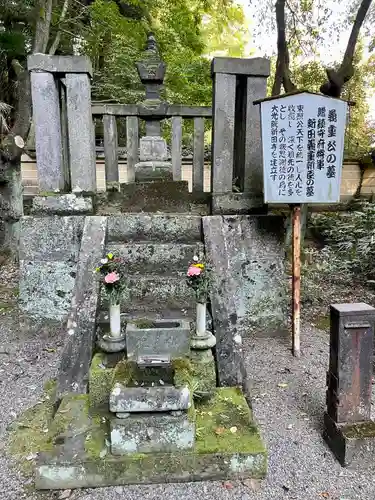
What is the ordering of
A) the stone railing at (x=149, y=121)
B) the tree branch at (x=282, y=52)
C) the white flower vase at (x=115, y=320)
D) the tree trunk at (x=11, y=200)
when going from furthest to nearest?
1. the tree trunk at (x=11, y=200)
2. the tree branch at (x=282, y=52)
3. the stone railing at (x=149, y=121)
4. the white flower vase at (x=115, y=320)

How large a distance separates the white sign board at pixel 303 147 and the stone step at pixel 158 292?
1.19 metres

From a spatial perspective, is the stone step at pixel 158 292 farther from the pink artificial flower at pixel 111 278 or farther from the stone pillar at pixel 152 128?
the stone pillar at pixel 152 128

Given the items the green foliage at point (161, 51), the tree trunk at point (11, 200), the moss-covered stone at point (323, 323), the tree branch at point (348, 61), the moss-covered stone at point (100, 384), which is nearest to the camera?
the moss-covered stone at point (100, 384)

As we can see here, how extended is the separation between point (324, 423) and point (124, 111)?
4.11 metres

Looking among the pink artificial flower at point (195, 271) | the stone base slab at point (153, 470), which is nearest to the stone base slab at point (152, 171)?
the pink artificial flower at point (195, 271)

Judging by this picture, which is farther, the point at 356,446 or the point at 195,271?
the point at 195,271

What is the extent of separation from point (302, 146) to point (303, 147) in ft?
0.04

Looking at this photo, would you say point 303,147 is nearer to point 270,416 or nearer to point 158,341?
point 158,341

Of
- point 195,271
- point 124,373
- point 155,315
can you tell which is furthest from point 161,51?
point 124,373

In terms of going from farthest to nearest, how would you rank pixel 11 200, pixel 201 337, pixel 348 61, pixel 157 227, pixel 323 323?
pixel 11 200
pixel 348 61
pixel 323 323
pixel 157 227
pixel 201 337

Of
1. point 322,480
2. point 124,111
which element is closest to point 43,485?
point 322,480

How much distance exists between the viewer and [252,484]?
230 cm

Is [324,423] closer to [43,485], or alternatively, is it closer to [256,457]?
[256,457]

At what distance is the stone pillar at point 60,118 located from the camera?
4113mm
